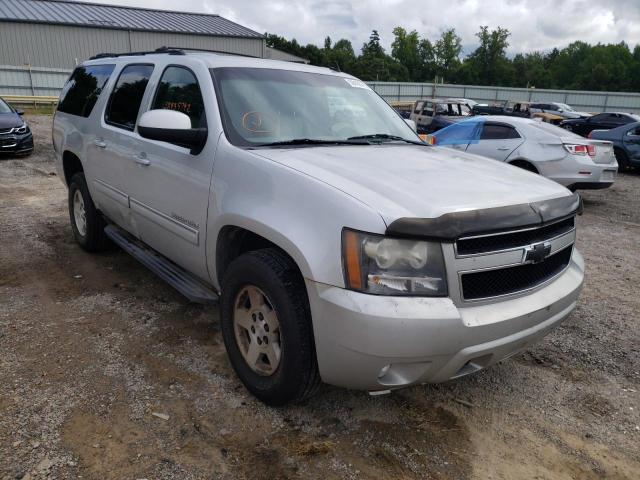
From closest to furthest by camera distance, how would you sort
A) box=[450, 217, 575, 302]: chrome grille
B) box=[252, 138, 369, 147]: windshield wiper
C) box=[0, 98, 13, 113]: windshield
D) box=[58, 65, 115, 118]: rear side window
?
1. box=[450, 217, 575, 302]: chrome grille
2. box=[252, 138, 369, 147]: windshield wiper
3. box=[58, 65, 115, 118]: rear side window
4. box=[0, 98, 13, 113]: windshield

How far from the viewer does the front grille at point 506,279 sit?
233 centimetres

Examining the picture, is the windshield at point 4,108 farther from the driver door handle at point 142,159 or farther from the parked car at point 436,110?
the parked car at point 436,110

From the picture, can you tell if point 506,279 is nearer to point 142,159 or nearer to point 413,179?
point 413,179

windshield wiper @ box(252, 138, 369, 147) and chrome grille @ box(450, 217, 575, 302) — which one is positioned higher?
windshield wiper @ box(252, 138, 369, 147)

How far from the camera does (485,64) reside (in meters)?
89.2

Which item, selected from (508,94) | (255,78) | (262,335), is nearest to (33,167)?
(255,78)

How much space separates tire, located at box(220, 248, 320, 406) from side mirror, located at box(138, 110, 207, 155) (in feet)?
2.82

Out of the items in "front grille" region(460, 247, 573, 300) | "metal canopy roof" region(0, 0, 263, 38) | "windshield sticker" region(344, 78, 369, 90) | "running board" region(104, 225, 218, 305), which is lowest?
"running board" region(104, 225, 218, 305)

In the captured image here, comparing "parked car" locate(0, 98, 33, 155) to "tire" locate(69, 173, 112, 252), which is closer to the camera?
"tire" locate(69, 173, 112, 252)

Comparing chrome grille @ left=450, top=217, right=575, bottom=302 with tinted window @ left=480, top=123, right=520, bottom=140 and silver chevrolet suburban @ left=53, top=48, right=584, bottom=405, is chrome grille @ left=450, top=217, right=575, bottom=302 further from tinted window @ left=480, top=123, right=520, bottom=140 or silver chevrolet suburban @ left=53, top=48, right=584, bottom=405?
tinted window @ left=480, top=123, right=520, bottom=140

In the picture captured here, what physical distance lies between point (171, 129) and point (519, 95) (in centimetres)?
3983

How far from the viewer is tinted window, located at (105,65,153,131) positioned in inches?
159

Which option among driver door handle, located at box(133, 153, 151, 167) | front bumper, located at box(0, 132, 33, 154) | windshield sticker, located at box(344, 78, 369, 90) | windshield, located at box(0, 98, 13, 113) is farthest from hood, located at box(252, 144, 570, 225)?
windshield, located at box(0, 98, 13, 113)

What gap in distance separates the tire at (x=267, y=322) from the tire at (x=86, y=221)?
107 inches
